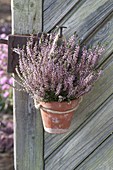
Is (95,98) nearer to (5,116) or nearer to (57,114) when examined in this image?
(57,114)

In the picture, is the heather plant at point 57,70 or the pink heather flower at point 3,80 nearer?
the heather plant at point 57,70

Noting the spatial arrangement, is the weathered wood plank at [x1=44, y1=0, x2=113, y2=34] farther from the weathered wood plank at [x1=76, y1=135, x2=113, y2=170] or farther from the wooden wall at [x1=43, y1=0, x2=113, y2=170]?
the weathered wood plank at [x1=76, y1=135, x2=113, y2=170]

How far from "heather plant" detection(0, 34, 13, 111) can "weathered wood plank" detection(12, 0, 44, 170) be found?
6.42 ft

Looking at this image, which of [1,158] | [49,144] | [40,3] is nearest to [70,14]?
[40,3]

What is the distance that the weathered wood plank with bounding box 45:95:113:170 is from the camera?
8.34ft

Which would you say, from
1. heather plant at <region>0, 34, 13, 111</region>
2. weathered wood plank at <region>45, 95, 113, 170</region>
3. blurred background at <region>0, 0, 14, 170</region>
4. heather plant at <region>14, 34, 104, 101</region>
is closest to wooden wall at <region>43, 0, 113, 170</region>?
weathered wood plank at <region>45, 95, 113, 170</region>

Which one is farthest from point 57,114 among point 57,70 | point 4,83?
point 4,83

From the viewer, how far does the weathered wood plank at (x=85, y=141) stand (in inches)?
100

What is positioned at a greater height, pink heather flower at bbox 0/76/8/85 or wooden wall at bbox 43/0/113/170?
wooden wall at bbox 43/0/113/170

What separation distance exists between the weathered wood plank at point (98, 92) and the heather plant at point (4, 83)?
199cm

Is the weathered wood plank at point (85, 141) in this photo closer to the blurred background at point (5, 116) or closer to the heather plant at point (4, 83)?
the blurred background at point (5, 116)

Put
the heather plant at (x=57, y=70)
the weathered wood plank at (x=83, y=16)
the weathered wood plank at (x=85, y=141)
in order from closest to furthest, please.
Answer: the heather plant at (x=57, y=70) < the weathered wood plank at (x=83, y=16) < the weathered wood plank at (x=85, y=141)

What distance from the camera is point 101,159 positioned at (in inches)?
104

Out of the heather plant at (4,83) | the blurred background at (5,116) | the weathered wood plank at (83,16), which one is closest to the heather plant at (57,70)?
the weathered wood plank at (83,16)
